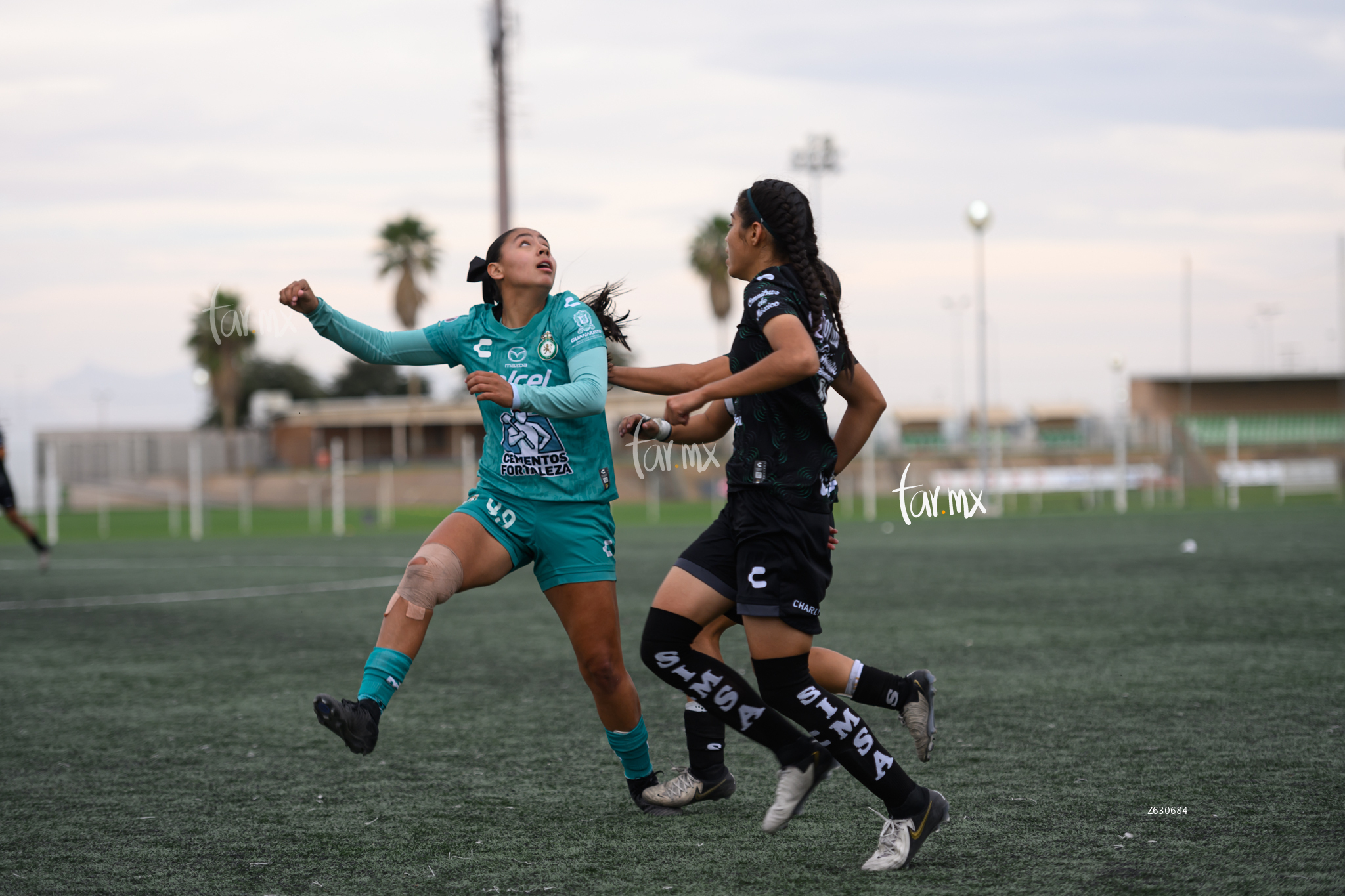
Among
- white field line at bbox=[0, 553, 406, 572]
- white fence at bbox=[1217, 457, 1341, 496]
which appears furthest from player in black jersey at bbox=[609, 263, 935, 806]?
white fence at bbox=[1217, 457, 1341, 496]

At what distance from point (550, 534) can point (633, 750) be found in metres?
0.87

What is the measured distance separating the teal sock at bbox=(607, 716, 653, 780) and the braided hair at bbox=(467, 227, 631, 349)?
1.41 metres

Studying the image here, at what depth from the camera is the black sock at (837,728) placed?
3994 mm

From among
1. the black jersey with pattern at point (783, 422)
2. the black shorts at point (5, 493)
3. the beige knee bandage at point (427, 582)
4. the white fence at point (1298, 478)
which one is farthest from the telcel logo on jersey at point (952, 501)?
the white fence at point (1298, 478)

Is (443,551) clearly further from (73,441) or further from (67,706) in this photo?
(73,441)

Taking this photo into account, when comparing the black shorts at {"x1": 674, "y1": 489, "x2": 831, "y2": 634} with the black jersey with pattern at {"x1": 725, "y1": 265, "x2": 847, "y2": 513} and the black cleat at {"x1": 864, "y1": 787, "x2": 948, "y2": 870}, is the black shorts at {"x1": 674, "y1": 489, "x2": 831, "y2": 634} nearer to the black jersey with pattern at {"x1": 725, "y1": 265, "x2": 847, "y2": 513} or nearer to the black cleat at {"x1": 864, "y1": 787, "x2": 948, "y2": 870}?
the black jersey with pattern at {"x1": 725, "y1": 265, "x2": 847, "y2": 513}

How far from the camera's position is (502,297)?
→ 4.75m

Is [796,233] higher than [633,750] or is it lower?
higher

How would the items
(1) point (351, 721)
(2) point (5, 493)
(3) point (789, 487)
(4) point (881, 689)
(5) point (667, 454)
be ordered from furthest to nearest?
(2) point (5, 493)
(5) point (667, 454)
(4) point (881, 689)
(3) point (789, 487)
(1) point (351, 721)

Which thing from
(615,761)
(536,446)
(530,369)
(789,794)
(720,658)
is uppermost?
(530,369)

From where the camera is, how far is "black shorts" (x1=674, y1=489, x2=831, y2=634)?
3984 millimetres

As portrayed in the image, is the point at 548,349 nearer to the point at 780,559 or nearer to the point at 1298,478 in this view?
the point at 780,559

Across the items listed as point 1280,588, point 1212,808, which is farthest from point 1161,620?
point 1212,808

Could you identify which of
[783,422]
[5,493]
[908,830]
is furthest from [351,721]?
[5,493]
